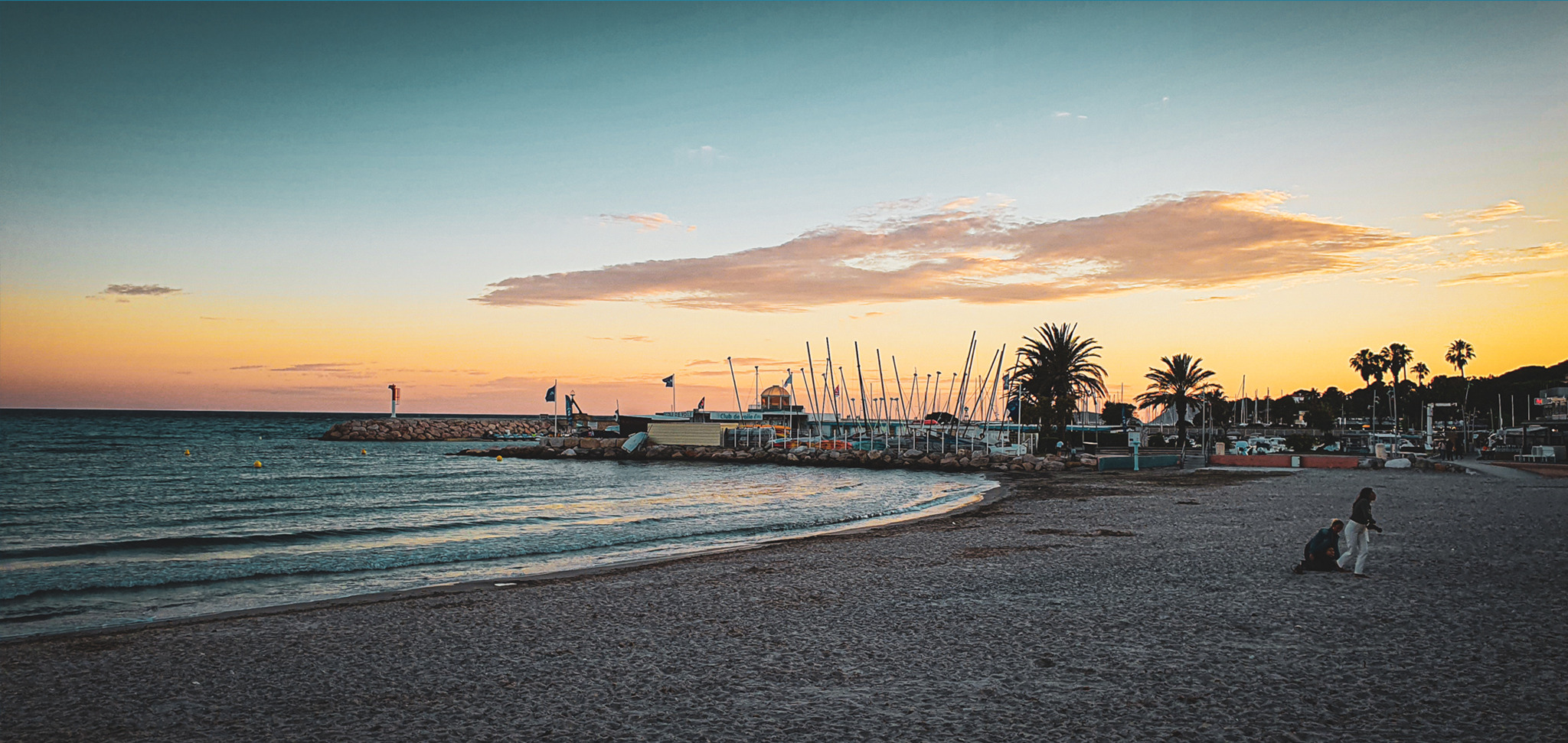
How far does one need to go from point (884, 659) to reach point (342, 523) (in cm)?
2631

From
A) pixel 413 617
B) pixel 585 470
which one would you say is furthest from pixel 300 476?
pixel 413 617

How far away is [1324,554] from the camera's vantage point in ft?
50.9

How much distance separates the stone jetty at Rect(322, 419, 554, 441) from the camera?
14338cm

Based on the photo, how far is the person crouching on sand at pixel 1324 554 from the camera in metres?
15.5

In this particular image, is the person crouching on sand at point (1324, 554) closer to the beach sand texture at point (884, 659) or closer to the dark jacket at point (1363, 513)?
the beach sand texture at point (884, 659)

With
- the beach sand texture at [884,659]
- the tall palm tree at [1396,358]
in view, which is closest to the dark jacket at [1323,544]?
the beach sand texture at [884,659]

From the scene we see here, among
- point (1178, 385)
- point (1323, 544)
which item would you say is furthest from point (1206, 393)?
point (1323, 544)

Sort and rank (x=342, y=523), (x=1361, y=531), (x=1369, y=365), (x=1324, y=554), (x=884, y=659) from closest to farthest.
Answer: (x=884, y=659) < (x=1361, y=531) < (x=1324, y=554) < (x=342, y=523) < (x=1369, y=365)

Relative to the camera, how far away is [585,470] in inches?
2709

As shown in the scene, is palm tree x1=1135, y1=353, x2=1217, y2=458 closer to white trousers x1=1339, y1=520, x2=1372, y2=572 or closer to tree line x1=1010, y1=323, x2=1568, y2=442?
tree line x1=1010, y1=323, x2=1568, y2=442

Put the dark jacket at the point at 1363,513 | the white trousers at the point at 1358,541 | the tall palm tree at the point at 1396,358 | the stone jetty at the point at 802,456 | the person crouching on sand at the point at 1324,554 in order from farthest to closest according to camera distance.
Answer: the tall palm tree at the point at 1396,358 → the stone jetty at the point at 802,456 → the person crouching on sand at the point at 1324,554 → the white trousers at the point at 1358,541 → the dark jacket at the point at 1363,513

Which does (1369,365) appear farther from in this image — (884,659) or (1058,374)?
(884,659)

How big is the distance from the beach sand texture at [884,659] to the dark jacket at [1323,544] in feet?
1.81

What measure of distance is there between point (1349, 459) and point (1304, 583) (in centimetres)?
5076
